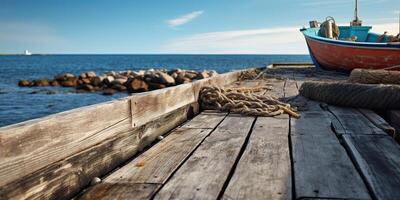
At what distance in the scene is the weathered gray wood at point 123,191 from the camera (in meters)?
1.75

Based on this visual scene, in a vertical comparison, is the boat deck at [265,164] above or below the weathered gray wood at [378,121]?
below

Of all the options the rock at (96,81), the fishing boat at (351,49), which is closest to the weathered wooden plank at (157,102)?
the fishing boat at (351,49)

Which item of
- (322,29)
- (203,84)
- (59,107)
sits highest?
(322,29)

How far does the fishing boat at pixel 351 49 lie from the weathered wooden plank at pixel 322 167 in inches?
161

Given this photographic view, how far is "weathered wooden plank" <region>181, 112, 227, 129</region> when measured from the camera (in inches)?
132

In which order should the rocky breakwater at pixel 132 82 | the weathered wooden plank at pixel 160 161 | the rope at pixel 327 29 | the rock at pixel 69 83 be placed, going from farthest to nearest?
the rock at pixel 69 83 < the rocky breakwater at pixel 132 82 < the rope at pixel 327 29 < the weathered wooden plank at pixel 160 161

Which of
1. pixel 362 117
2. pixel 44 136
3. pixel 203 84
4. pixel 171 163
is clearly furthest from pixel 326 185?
pixel 203 84

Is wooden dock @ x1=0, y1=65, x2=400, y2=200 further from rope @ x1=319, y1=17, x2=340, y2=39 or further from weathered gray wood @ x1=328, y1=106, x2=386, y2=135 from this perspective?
rope @ x1=319, y1=17, x2=340, y2=39

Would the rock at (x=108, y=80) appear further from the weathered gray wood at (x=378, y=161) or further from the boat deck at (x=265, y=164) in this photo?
the weathered gray wood at (x=378, y=161)

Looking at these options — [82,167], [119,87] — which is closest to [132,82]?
[119,87]

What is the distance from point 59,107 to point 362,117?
13.6 meters

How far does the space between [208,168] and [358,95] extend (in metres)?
2.62

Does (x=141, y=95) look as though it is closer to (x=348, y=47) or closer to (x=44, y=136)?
(x=44, y=136)

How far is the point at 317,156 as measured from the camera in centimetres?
233
